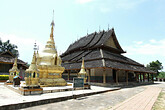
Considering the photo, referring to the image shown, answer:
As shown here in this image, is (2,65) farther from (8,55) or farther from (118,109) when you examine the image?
(118,109)

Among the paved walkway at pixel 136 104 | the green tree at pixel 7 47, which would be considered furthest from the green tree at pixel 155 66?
the green tree at pixel 7 47

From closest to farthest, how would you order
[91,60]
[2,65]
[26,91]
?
[26,91] < [91,60] < [2,65]

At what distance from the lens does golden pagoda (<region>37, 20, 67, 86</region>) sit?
11.7 meters

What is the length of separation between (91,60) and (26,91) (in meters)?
12.5

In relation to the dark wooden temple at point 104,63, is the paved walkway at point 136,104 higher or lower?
lower

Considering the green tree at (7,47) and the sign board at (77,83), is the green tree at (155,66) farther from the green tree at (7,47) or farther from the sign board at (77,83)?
the green tree at (7,47)

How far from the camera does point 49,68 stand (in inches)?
468

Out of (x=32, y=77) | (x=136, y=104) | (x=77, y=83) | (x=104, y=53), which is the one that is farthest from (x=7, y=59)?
(x=136, y=104)

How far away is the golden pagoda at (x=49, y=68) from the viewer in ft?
38.4

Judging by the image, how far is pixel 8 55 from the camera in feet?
78.7

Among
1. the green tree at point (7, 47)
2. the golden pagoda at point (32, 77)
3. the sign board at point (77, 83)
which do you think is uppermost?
the green tree at point (7, 47)

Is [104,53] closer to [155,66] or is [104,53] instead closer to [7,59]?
[7,59]

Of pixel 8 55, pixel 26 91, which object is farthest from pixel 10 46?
pixel 26 91

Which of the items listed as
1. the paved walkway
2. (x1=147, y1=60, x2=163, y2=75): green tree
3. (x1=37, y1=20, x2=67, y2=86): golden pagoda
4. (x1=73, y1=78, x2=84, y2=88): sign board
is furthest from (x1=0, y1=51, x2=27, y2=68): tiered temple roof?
(x1=147, y1=60, x2=163, y2=75): green tree
